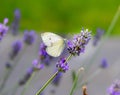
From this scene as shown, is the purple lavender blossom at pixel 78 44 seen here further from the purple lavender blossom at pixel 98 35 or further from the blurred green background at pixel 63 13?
the blurred green background at pixel 63 13

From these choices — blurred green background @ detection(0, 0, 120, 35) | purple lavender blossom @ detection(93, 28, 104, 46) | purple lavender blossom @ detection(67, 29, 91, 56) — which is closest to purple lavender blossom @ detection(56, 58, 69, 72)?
purple lavender blossom @ detection(67, 29, 91, 56)

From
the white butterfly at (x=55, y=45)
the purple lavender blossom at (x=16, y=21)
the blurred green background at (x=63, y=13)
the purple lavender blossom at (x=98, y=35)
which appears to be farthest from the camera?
the blurred green background at (x=63, y=13)

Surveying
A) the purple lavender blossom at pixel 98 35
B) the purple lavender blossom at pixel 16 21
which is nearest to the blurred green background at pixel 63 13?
the purple lavender blossom at pixel 16 21

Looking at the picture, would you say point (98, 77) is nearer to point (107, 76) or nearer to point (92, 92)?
point (107, 76)

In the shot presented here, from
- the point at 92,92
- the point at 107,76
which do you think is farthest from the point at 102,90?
the point at 107,76

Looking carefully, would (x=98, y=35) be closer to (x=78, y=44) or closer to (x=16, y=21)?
(x=16, y=21)

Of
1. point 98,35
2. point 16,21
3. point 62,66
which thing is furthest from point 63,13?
point 62,66

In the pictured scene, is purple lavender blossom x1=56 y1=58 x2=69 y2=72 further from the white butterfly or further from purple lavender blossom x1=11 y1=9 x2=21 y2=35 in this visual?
purple lavender blossom x1=11 y1=9 x2=21 y2=35

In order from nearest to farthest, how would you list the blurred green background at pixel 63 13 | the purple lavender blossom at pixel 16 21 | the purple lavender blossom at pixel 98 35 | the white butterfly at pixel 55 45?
the white butterfly at pixel 55 45 < the purple lavender blossom at pixel 98 35 < the purple lavender blossom at pixel 16 21 < the blurred green background at pixel 63 13
